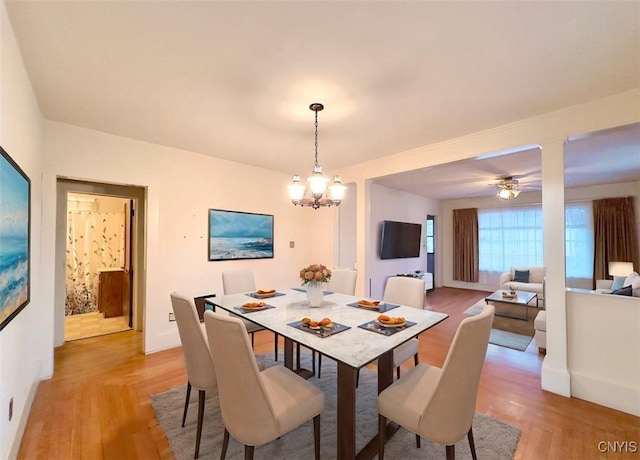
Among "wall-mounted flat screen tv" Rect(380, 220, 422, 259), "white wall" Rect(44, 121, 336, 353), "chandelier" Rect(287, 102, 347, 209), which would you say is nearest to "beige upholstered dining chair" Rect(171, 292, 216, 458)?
"chandelier" Rect(287, 102, 347, 209)

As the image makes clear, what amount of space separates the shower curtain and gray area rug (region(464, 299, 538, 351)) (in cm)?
638

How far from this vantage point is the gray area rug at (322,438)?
1.75 metres

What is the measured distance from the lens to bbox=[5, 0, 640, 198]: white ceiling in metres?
1.44

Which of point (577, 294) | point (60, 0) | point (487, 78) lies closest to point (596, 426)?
point (577, 294)

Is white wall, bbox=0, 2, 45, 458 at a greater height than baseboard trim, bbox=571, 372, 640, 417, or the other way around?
white wall, bbox=0, 2, 45, 458

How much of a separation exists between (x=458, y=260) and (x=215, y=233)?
6608 mm

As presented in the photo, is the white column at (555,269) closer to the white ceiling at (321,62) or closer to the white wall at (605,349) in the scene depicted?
the white wall at (605,349)

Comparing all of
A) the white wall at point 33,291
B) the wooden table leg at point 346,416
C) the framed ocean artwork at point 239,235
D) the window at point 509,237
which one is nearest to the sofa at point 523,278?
the window at point 509,237

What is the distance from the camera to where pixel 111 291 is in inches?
187

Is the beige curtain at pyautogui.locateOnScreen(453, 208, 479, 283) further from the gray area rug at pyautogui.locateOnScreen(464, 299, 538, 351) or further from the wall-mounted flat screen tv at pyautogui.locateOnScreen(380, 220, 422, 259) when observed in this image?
the gray area rug at pyautogui.locateOnScreen(464, 299, 538, 351)

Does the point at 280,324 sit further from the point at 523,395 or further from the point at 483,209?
the point at 483,209

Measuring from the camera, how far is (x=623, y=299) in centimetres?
230

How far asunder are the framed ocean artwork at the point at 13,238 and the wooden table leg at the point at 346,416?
186 cm

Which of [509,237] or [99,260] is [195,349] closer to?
[99,260]
